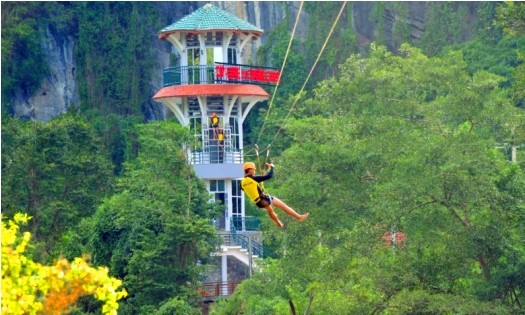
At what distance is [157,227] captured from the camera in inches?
1762

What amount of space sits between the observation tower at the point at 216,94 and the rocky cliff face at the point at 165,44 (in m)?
14.1

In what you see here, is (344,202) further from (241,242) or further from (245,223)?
(245,223)

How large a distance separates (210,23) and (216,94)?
2260 mm

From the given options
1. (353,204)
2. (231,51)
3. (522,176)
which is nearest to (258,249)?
(231,51)

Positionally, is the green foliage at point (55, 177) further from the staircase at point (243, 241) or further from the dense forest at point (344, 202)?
the staircase at point (243, 241)

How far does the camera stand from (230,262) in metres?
53.3

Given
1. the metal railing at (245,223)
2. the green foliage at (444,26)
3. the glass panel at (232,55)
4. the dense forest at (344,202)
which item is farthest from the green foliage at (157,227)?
the green foliage at (444,26)

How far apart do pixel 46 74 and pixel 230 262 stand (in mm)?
17937

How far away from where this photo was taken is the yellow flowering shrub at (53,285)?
21500 mm

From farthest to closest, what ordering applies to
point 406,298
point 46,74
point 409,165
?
point 46,74 < point 409,165 < point 406,298

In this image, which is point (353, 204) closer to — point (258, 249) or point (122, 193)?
point (122, 193)

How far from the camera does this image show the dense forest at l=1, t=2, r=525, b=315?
3638 centimetres

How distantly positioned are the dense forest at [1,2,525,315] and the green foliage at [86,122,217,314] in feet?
0.15

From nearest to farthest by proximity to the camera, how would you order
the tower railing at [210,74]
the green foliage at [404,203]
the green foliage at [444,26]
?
1. the green foliage at [404,203]
2. the tower railing at [210,74]
3. the green foliage at [444,26]
